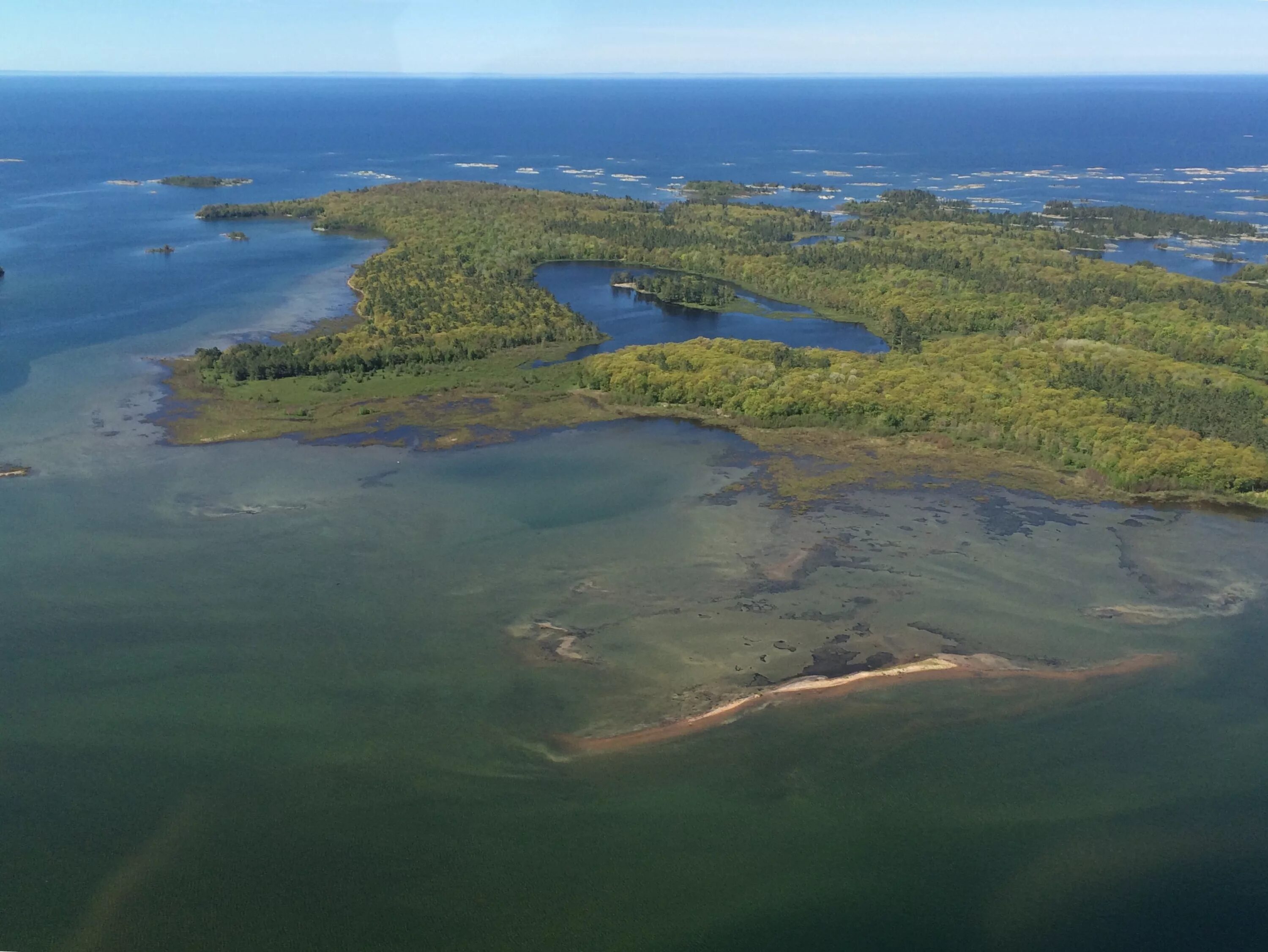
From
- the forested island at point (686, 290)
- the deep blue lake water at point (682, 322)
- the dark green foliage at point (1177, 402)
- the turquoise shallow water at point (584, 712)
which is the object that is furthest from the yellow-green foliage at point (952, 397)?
the forested island at point (686, 290)

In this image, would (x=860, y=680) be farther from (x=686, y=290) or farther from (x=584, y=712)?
(x=686, y=290)

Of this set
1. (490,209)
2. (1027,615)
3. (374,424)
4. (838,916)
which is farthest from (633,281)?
(838,916)

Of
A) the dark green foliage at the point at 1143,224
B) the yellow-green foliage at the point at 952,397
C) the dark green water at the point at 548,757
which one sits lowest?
the dark green water at the point at 548,757

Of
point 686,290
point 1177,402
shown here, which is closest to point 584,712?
point 1177,402

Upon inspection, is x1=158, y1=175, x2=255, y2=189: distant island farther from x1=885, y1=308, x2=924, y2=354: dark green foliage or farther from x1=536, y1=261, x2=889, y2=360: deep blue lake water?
x1=885, y1=308, x2=924, y2=354: dark green foliage

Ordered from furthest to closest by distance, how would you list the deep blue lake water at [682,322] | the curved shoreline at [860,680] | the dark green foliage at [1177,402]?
the deep blue lake water at [682,322] → the dark green foliage at [1177,402] → the curved shoreline at [860,680]

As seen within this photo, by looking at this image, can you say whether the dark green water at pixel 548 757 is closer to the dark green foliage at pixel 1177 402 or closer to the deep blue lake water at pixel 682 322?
the dark green foliage at pixel 1177 402

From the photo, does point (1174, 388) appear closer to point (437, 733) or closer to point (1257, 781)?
point (1257, 781)

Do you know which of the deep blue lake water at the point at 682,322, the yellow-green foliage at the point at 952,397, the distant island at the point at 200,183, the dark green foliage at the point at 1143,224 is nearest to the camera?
the yellow-green foliage at the point at 952,397
